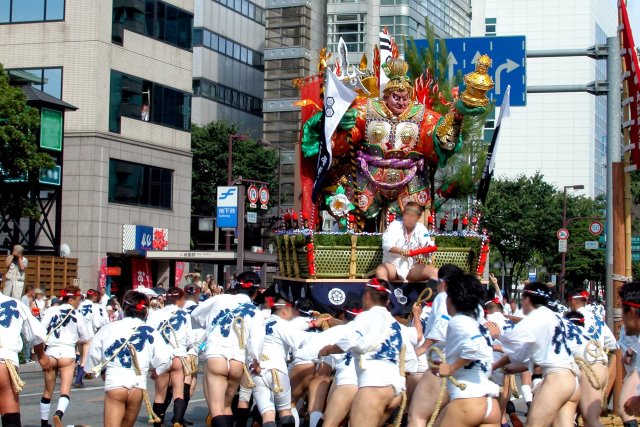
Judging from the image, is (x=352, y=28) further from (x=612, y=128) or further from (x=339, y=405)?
(x=339, y=405)

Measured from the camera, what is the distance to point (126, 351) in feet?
34.0

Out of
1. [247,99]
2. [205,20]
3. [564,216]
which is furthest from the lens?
[247,99]

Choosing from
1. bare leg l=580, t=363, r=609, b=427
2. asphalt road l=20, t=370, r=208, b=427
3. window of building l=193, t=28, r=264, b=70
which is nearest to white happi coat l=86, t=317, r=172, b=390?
asphalt road l=20, t=370, r=208, b=427

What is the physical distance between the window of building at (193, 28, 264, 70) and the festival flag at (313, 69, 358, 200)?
42.7 m

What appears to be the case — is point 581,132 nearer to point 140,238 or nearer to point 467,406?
point 140,238

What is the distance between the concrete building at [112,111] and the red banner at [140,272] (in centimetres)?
20

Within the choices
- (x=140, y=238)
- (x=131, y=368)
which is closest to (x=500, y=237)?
(x=140, y=238)

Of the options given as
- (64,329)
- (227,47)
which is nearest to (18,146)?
(64,329)

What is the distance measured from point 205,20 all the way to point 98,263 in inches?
886

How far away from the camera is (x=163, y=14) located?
40.6 meters

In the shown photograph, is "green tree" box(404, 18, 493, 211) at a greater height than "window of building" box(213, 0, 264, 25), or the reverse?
"window of building" box(213, 0, 264, 25)

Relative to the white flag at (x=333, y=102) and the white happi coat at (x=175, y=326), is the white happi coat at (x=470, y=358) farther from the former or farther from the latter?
the white flag at (x=333, y=102)

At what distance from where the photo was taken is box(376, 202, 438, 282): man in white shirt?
1362 centimetres

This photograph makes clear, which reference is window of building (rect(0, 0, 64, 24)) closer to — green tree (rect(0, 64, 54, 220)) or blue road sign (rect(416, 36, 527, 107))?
green tree (rect(0, 64, 54, 220))
